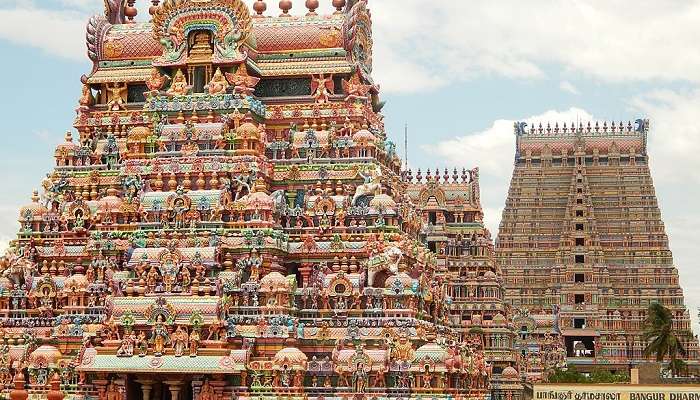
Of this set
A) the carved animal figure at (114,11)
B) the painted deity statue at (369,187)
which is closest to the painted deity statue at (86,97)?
the carved animal figure at (114,11)

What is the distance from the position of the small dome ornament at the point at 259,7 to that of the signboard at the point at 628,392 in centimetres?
2527

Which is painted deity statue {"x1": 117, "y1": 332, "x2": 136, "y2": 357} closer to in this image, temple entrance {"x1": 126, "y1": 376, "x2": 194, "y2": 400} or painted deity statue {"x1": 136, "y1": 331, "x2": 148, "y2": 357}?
painted deity statue {"x1": 136, "y1": 331, "x2": 148, "y2": 357}

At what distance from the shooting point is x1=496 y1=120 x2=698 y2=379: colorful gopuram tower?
114 m

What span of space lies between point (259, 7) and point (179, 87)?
7.40 metres

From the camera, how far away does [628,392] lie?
4603cm

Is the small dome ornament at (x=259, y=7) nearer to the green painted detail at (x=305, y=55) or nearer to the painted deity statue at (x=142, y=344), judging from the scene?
the green painted detail at (x=305, y=55)

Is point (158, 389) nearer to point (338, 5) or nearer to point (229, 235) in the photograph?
point (229, 235)

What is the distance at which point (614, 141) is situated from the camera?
123000mm

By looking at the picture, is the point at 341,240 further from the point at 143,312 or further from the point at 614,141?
the point at 614,141

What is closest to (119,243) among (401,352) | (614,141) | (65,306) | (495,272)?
(65,306)

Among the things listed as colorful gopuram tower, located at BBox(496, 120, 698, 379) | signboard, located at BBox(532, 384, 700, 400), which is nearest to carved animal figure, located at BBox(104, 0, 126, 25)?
signboard, located at BBox(532, 384, 700, 400)

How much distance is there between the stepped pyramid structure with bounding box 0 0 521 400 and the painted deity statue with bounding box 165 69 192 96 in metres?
0.09

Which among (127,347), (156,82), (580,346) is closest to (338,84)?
(156,82)

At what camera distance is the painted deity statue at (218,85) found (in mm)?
57844
